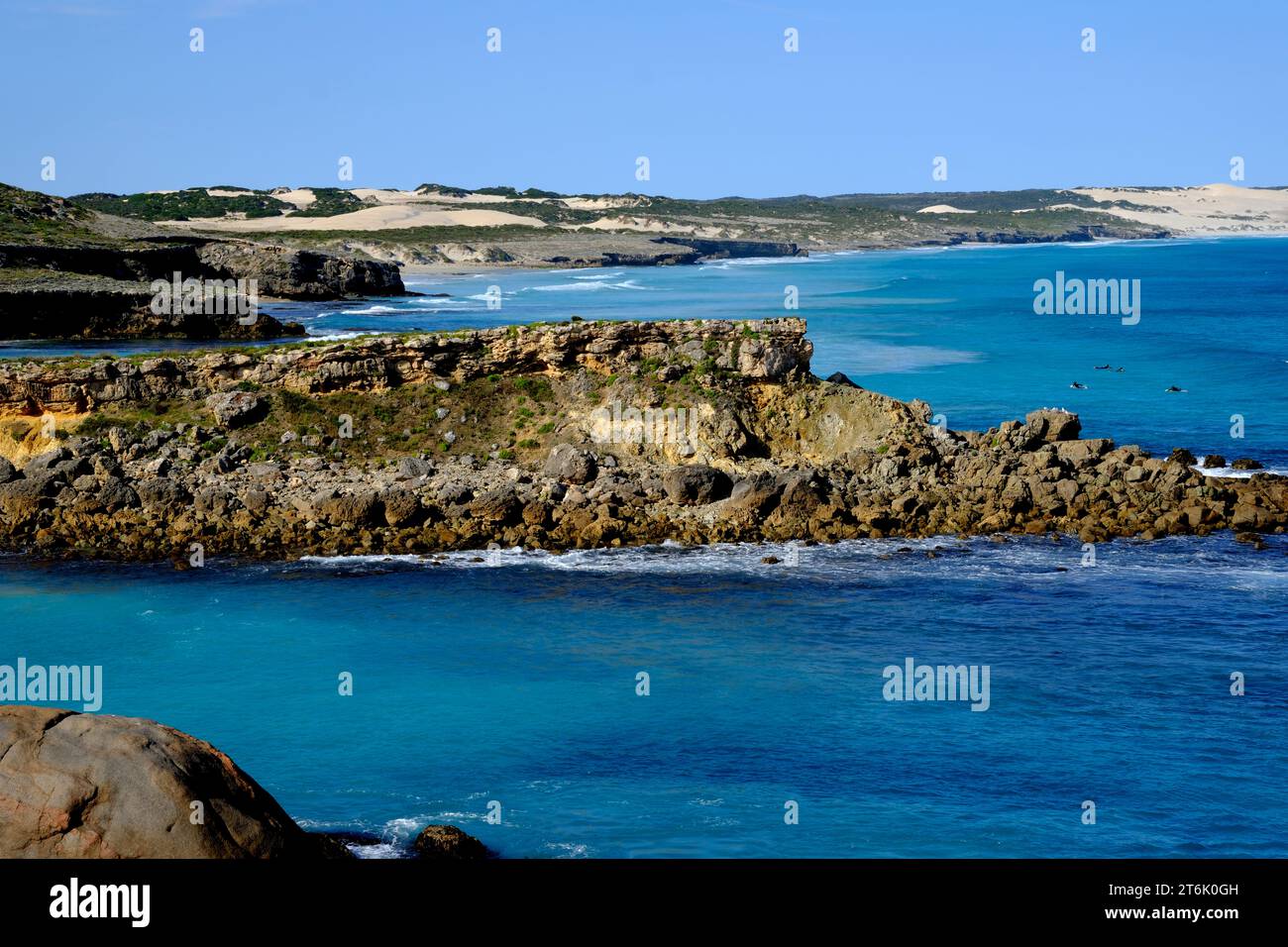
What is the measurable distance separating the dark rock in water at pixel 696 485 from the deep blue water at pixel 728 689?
2768 millimetres

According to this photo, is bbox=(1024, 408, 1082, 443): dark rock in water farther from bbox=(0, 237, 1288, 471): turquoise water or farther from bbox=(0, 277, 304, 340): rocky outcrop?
bbox=(0, 277, 304, 340): rocky outcrop

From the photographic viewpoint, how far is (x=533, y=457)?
41.3 meters

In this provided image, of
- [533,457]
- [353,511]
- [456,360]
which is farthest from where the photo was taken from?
[456,360]

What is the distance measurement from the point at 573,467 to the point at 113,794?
91.0 ft

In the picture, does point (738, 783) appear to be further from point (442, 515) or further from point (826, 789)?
point (442, 515)

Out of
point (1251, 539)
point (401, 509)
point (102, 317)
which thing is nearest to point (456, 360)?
point (401, 509)

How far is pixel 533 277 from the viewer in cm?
14888

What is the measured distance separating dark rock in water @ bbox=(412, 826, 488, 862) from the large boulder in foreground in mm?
6290

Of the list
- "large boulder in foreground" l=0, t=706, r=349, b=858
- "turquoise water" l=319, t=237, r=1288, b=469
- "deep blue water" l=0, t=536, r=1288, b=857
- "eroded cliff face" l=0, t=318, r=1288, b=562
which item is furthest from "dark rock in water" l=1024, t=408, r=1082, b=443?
"large boulder in foreground" l=0, t=706, r=349, b=858

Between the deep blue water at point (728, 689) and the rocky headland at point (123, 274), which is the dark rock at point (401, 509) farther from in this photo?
the rocky headland at point (123, 274)

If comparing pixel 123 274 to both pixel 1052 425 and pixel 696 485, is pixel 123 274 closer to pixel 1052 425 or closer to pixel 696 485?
pixel 696 485

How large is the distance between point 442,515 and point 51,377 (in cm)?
1334

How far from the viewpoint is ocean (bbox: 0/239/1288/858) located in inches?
826

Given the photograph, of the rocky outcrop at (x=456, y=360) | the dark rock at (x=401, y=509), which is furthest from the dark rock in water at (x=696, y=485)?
the dark rock at (x=401, y=509)
